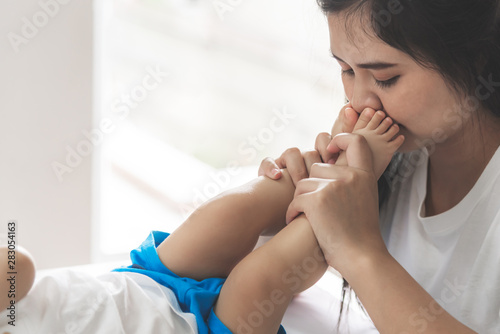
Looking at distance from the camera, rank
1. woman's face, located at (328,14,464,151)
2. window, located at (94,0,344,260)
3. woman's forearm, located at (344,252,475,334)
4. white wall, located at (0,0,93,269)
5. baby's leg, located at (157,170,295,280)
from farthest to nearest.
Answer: window, located at (94,0,344,260) → white wall, located at (0,0,93,269) → baby's leg, located at (157,170,295,280) → woman's face, located at (328,14,464,151) → woman's forearm, located at (344,252,475,334)

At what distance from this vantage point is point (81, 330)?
2.73 ft

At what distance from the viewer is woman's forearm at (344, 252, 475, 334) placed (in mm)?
781

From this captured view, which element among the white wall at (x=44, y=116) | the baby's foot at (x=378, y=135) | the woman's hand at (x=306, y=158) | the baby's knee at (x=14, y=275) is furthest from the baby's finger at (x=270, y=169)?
the white wall at (x=44, y=116)

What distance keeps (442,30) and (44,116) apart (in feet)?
3.57

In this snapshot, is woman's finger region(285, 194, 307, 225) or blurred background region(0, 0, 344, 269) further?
blurred background region(0, 0, 344, 269)

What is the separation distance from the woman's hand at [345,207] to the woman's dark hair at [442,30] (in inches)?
7.0

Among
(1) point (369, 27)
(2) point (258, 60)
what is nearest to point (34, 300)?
(1) point (369, 27)

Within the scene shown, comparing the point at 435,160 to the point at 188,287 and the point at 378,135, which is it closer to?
the point at 378,135

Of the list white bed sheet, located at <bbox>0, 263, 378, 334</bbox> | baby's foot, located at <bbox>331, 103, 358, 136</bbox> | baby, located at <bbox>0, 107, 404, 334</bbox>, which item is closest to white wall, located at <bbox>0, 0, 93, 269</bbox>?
baby, located at <bbox>0, 107, 404, 334</bbox>

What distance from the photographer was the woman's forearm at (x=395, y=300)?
0.78 meters

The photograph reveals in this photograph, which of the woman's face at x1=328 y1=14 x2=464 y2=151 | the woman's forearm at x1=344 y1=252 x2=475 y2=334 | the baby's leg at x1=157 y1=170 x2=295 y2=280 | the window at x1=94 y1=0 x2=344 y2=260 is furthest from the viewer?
the window at x1=94 y1=0 x2=344 y2=260

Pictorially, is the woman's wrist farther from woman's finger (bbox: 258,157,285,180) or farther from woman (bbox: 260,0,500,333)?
woman's finger (bbox: 258,157,285,180)

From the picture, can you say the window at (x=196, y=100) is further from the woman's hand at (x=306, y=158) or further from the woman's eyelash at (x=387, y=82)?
the woman's eyelash at (x=387, y=82)

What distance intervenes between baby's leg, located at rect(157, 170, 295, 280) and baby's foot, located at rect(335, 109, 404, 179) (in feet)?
0.49
